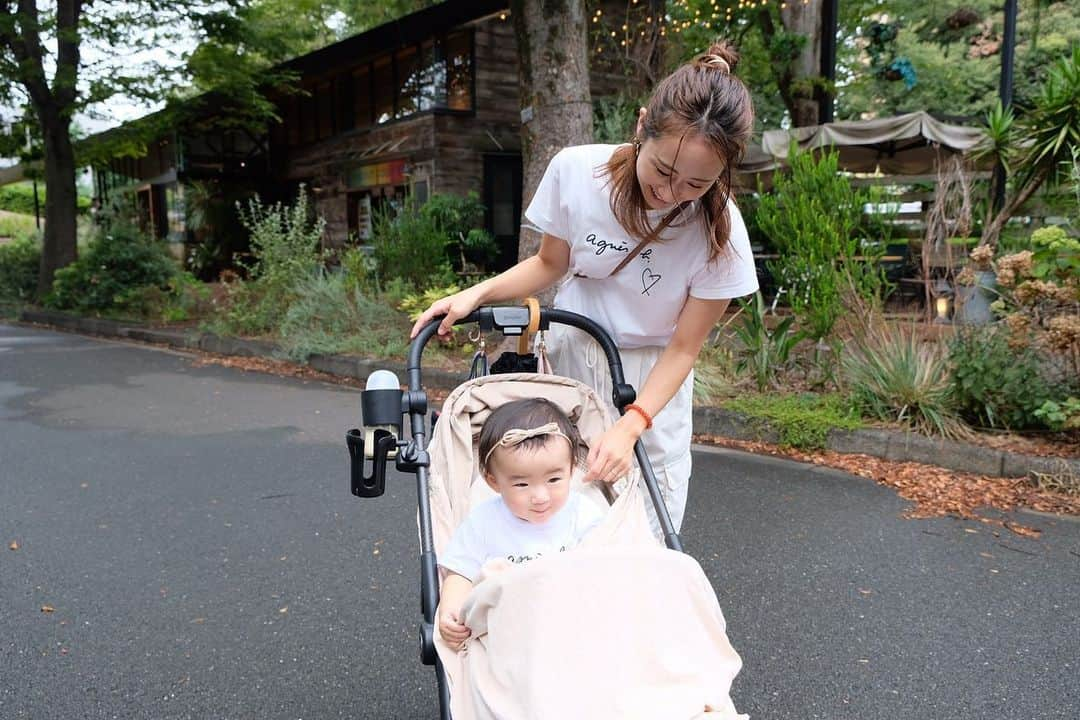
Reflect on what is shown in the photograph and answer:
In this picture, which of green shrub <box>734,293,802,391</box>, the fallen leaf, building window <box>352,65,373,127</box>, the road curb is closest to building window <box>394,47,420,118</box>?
building window <box>352,65,373,127</box>

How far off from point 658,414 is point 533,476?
623mm

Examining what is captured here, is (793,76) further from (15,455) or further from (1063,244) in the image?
(15,455)

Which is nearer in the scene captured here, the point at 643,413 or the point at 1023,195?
the point at 643,413

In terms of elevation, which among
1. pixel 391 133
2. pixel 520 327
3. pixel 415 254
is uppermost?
pixel 391 133

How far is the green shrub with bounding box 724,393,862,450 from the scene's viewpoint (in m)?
5.53

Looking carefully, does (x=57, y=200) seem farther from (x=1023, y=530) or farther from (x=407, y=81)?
(x=1023, y=530)

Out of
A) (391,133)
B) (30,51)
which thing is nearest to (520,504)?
(391,133)

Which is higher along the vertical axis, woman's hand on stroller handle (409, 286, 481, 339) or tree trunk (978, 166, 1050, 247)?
tree trunk (978, 166, 1050, 247)

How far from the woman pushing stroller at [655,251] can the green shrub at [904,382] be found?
3.55 m

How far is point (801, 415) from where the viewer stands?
5691mm

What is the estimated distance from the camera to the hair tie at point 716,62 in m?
2.02

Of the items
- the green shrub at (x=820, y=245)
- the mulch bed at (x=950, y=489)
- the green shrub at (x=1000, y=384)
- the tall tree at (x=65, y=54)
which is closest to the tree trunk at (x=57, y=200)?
the tall tree at (x=65, y=54)

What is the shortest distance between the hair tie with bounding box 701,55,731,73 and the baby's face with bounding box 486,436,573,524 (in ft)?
3.34

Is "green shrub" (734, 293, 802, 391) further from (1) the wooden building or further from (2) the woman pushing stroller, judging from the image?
(1) the wooden building
